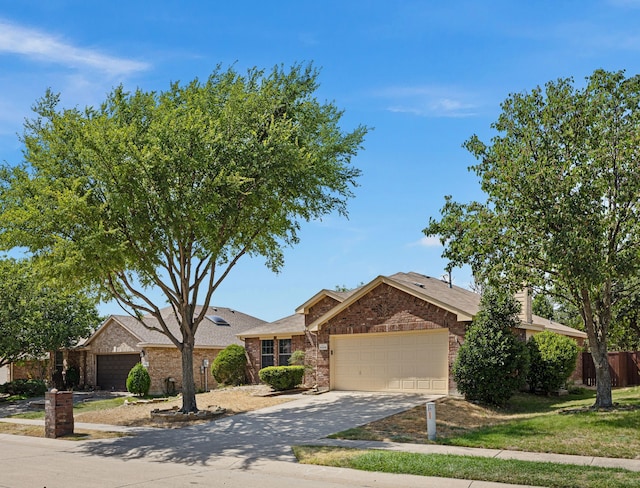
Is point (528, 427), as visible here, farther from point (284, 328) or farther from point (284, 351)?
point (284, 328)

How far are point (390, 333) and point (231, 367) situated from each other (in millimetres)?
9178

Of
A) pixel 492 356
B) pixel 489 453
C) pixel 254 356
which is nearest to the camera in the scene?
pixel 489 453

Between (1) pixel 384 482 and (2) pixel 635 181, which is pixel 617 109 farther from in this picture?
(1) pixel 384 482

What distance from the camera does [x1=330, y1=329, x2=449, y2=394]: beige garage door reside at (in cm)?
2295

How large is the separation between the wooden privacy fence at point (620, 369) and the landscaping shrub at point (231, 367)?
1572cm

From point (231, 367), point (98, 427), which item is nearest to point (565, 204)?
point (98, 427)

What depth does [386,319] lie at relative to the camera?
79.5ft

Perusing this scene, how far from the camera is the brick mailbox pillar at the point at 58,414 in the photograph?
18359mm

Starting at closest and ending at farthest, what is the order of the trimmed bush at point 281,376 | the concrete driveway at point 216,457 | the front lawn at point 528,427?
the concrete driveway at point 216,457, the front lawn at point 528,427, the trimmed bush at point 281,376

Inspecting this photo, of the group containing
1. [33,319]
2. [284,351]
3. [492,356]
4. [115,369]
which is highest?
[33,319]

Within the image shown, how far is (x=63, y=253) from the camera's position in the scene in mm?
17562

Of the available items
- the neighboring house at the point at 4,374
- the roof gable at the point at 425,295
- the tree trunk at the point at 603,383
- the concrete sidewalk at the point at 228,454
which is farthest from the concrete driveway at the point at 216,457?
the neighboring house at the point at 4,374

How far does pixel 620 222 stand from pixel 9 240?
1694 cm

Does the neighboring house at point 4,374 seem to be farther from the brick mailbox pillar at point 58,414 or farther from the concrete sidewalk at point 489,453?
the concrete sidewalk at point 489,453
